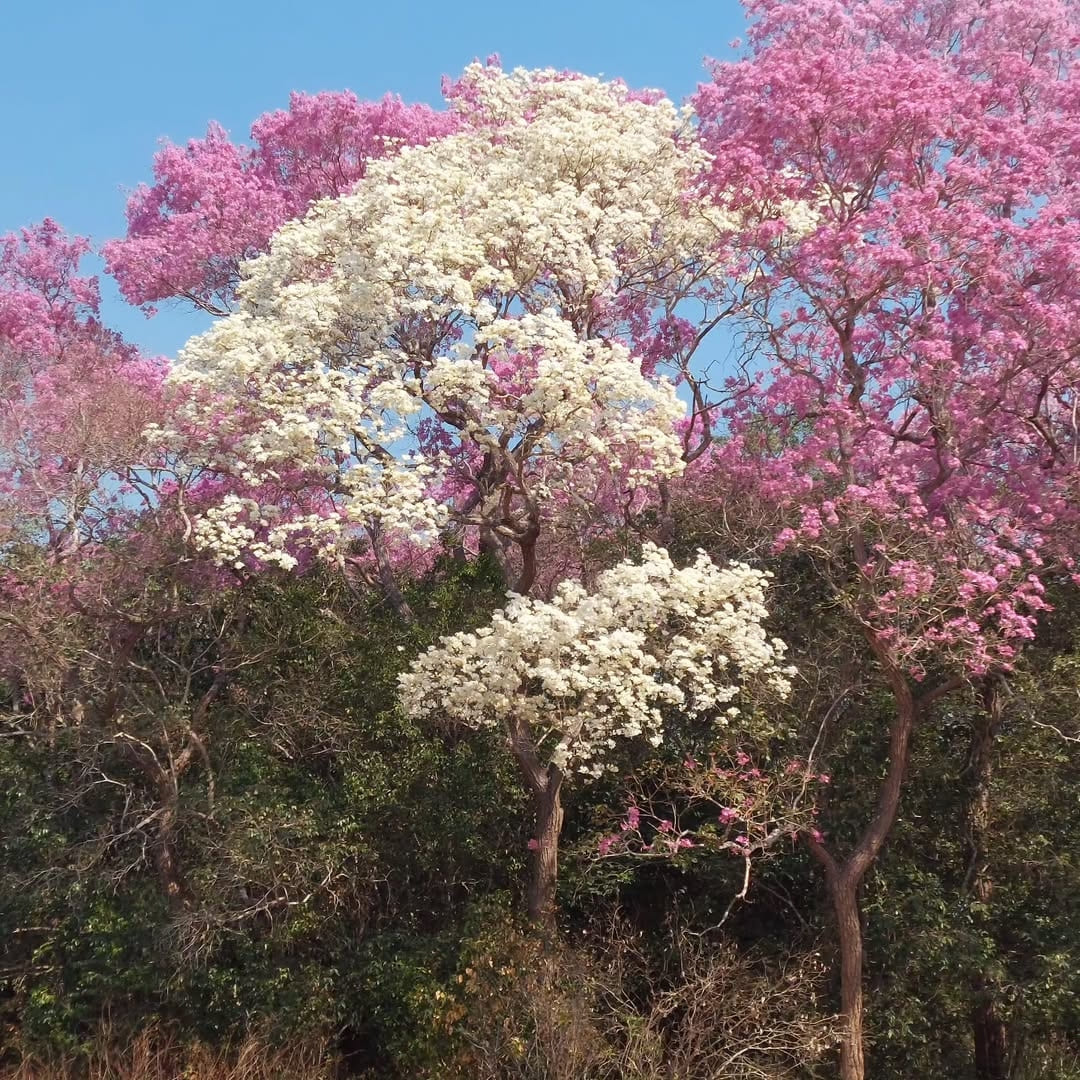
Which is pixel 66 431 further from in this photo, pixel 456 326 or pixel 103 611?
pixel 456 326

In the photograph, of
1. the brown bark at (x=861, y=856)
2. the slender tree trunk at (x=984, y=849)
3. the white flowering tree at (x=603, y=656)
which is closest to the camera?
the white flowering tree at (x=603, y=656)

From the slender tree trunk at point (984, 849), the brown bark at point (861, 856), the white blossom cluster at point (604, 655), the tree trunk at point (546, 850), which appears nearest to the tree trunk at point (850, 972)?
the brown bark at point (861, 856)

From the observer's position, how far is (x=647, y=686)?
27.6ft

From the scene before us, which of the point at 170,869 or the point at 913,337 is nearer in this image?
the point at 170,869

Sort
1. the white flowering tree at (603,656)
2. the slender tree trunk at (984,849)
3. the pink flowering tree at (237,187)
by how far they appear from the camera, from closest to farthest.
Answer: the white flowering tree at (603,656) → the slender tree trunk at (984,849) → the pink flowering tree at (237,187)

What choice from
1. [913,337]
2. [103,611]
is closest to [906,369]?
[913,337]

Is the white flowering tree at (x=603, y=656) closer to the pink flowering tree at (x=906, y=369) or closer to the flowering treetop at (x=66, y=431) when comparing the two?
the pink flowering tree at (x=906, y=369)

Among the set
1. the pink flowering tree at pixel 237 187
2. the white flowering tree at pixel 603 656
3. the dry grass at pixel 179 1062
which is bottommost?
the dry grass at pixel 179 1062

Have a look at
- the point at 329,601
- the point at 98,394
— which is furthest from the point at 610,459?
the point at 98,394

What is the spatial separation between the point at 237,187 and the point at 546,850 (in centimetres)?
1165

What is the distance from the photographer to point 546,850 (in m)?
9.93

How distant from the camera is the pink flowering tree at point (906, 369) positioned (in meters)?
9.75

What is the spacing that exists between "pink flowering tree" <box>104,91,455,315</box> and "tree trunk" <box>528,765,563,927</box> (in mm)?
9681

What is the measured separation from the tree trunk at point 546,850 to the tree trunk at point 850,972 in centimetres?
238
